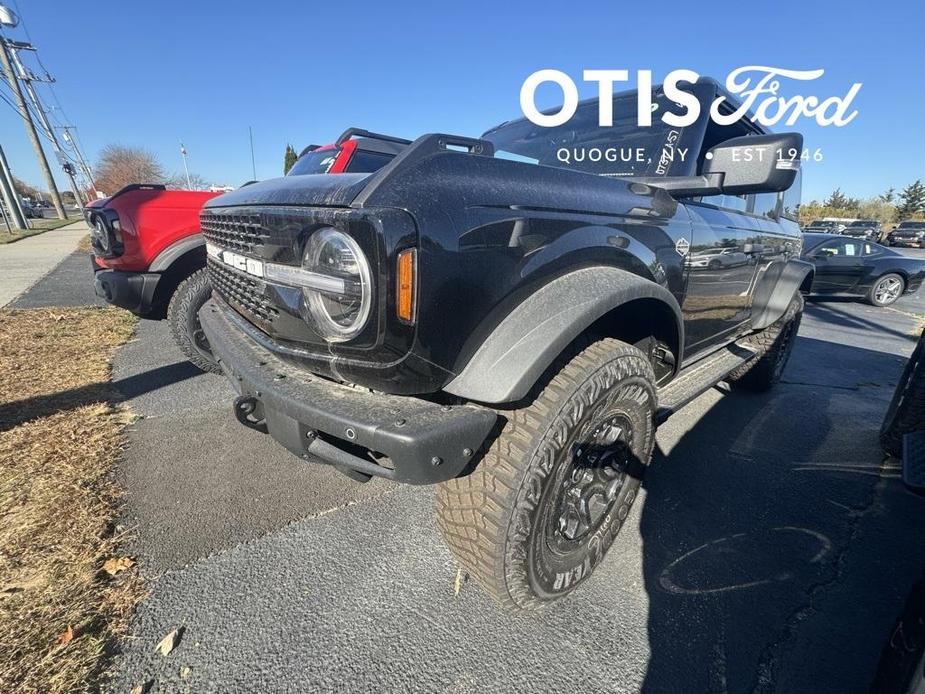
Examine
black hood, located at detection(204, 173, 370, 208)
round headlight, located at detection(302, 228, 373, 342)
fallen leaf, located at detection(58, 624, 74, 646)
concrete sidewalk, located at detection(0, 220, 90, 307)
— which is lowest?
concrete sidewalk, located at detection(0, 220, 90, 307)

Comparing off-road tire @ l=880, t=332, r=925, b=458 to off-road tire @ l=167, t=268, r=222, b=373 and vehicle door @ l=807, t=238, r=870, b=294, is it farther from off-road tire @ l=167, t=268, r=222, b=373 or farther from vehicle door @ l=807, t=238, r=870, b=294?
vehicle door @ l=807, t=238, r=870, b=294

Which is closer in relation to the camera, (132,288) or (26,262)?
(132,288)

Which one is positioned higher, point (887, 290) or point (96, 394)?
point (96, 394)

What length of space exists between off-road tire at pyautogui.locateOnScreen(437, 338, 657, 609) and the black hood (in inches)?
34.3

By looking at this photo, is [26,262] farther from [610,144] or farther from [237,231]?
[610,144]

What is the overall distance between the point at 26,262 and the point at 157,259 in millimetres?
11860

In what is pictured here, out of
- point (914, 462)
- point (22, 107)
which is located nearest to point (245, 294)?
point (914, 462)

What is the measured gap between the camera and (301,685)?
4.86 ft

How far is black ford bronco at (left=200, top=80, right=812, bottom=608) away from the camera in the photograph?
1246 mm

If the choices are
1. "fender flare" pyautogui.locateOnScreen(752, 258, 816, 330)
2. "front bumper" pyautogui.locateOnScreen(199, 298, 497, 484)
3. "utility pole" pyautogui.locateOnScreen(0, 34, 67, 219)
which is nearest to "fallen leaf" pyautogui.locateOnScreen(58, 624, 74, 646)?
"front bumper" pyautogui.locateOnScreen(199, 298, 497, 484)

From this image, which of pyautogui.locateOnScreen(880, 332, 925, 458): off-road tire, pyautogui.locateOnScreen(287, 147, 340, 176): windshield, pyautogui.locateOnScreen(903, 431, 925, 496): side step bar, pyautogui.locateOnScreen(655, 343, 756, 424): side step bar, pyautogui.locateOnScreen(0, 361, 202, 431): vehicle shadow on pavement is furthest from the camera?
pyautogui.locateOnScreen(287, 147, 340, 176): windshield

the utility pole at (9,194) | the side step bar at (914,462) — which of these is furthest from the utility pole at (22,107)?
the side step bar at (914,462)

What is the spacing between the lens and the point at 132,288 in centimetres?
329

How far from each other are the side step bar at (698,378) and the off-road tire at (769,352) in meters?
0.27
